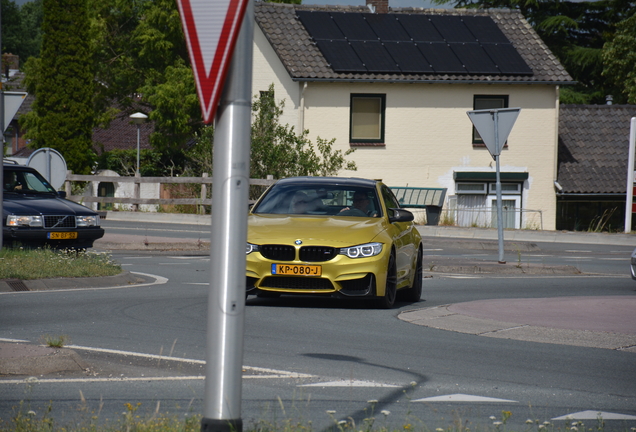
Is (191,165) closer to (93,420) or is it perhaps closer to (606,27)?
(606,27)

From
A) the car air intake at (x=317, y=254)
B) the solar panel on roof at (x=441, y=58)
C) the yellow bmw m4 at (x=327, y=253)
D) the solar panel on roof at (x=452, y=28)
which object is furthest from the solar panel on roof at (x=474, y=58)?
the car air intake at (x=317, y=254)

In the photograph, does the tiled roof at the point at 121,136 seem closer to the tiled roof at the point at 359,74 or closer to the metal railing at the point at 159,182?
the tiled roof at the point at 359,74

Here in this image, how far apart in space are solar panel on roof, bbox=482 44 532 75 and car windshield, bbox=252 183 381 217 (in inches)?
1012

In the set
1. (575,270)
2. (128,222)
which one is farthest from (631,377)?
(128,222)

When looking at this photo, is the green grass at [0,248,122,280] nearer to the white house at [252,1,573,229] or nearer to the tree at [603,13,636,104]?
the white house at [252,1,573,229]

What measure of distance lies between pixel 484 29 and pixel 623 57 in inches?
379

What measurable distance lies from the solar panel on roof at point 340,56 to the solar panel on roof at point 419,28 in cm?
298

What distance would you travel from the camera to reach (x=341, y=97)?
120ft

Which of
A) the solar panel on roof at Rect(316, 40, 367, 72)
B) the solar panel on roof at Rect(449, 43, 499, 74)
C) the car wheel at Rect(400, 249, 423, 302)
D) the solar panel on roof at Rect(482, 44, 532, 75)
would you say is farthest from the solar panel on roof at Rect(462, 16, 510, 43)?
the car wheel at Rect(400, 249, 423, 302)

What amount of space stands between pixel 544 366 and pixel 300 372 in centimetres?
211

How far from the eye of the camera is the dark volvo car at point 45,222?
618 inches

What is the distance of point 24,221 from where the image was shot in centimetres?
1574

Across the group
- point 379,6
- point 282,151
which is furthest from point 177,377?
point 379,6

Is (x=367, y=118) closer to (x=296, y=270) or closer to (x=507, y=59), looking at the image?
(x=507, y=59)
